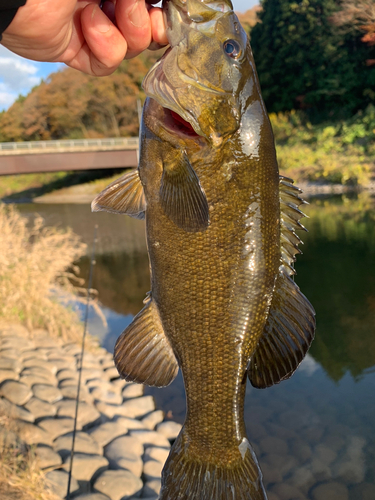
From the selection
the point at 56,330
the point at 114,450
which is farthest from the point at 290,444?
the point at 56,330

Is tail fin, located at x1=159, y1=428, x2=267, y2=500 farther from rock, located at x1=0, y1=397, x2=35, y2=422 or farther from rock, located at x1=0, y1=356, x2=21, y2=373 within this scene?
rock, located at x1=0, y1=356, x2=21, y2=373

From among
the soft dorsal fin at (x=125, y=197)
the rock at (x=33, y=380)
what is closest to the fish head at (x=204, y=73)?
the soft dorsal fin at (x=125, y=197)

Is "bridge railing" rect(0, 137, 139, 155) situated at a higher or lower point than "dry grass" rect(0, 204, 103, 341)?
lower

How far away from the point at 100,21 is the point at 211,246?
1078mm

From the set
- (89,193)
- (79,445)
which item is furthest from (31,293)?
(89,193)

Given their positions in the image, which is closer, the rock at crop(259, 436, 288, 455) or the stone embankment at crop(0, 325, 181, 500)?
the stone embankment at crop(0, 325, 181, 500)

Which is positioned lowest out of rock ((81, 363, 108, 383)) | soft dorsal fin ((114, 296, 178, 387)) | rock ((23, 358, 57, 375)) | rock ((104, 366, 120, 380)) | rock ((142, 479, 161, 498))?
rock ((104, 366, 120, 380))

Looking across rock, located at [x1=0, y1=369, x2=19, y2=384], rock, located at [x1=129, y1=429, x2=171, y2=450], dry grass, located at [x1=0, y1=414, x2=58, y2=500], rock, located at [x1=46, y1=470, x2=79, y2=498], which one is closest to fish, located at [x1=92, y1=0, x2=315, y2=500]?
dry grass, located at [x1=0, y1=414, x2=58, y2=500]

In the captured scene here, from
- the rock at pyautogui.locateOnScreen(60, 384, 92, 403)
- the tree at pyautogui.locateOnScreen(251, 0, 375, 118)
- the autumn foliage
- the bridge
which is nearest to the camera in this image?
the rock at pyautogui.locateOnScreen(60, 384, 92, 403)

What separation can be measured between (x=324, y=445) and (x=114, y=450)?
271 cm

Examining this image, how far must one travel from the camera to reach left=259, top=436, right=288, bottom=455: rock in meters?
5.74

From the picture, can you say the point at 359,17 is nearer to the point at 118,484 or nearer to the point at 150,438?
the point at 150,438

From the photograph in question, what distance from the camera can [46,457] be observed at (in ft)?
15.1

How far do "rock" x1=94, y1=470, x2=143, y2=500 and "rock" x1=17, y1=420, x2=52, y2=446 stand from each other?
0.78 meters
